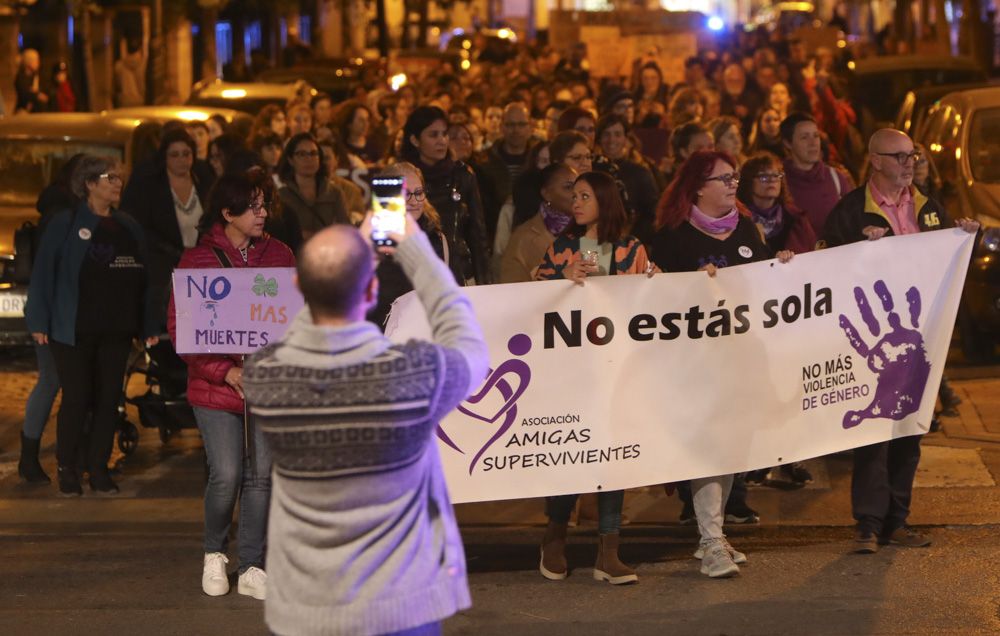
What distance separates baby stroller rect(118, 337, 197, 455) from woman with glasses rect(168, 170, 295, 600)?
272 centimetres

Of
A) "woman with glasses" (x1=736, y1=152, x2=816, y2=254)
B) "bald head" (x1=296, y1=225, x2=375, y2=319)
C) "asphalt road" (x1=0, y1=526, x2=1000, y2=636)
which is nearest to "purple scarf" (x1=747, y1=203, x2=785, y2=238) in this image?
"woman with glasses" (x1=736, y1=152, x2=816, y2=254)

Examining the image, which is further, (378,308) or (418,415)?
(378,308)

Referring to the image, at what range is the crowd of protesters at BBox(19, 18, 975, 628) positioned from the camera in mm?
8023

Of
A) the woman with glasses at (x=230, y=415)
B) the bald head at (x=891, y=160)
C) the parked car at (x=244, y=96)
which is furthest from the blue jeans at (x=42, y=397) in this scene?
the parked car at (x=244, y=96)

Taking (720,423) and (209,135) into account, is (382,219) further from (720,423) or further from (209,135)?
(209,135)

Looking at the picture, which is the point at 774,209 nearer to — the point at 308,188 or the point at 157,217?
the point at 308,188

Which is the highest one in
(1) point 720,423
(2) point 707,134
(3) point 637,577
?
(2) point 707,134

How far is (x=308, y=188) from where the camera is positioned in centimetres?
1132

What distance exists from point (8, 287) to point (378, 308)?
20.1 ft

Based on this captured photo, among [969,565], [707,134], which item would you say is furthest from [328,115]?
[969,565]

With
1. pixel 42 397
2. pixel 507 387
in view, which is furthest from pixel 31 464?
pixel 507 387

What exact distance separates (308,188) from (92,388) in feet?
6.59

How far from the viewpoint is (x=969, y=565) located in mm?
8125

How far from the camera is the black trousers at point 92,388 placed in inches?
390
